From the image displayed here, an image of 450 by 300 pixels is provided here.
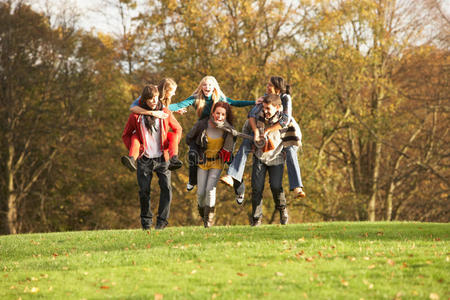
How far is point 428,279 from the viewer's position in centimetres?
650

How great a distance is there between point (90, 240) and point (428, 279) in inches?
238

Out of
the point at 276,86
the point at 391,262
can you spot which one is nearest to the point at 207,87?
the point at 276,86

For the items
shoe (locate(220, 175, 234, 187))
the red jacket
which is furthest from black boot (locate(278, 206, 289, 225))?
the red jacket

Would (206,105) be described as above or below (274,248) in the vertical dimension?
above

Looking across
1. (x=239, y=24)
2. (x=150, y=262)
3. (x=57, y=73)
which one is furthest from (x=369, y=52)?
(x=150, y=262)

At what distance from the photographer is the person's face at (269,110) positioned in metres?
10.0

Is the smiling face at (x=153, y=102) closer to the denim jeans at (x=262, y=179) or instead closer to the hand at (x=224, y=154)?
the hand at (x=224, y=154)

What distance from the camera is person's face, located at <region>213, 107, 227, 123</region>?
10134mm

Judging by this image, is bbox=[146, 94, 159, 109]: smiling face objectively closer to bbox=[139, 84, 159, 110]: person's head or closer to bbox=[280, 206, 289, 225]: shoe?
bbox=[139, 84, 159, 110]: person's head

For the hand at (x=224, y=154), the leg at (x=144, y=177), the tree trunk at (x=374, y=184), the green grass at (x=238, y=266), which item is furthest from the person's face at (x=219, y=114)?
the tree trunk at (x=374, y=184)

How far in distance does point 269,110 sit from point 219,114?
2.70 ft

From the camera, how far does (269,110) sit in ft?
32.9

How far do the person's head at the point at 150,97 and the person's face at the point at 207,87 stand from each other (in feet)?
2.57

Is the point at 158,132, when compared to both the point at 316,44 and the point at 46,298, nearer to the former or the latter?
the point at 46,298
